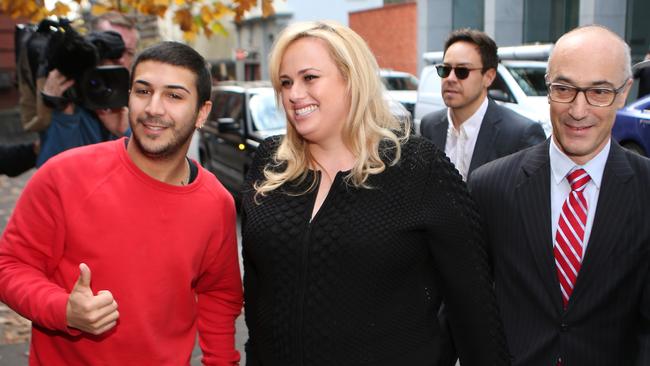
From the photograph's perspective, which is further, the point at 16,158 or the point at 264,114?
the point at 264,114

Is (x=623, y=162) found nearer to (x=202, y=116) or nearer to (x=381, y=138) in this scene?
(x=381, y=138)

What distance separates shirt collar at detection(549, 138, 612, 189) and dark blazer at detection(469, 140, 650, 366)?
23mm

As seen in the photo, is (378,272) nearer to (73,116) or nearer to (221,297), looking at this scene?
(221,297)

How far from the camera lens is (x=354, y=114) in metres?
2.47

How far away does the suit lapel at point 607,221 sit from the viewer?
2320 mm

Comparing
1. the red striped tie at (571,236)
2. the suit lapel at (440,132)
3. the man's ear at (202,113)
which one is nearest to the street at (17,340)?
the suit lapel at (440,132)

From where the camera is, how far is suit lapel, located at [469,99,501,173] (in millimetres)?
4258

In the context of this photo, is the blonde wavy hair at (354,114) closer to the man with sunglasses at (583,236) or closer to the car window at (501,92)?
the man with sunglasses at (583,236)

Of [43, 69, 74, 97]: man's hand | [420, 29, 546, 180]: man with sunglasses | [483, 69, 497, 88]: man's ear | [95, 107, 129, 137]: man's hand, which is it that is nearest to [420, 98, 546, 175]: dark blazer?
[420, 29, 546, 180]: man with sunglasses

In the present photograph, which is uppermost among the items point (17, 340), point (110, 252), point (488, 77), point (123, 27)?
point (123, 27)

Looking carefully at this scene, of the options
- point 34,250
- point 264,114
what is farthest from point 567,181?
point 264,114

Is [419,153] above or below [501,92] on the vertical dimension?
above

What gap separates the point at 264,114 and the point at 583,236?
8.04m

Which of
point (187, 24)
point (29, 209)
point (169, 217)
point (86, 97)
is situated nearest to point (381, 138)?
point (169, 217)
